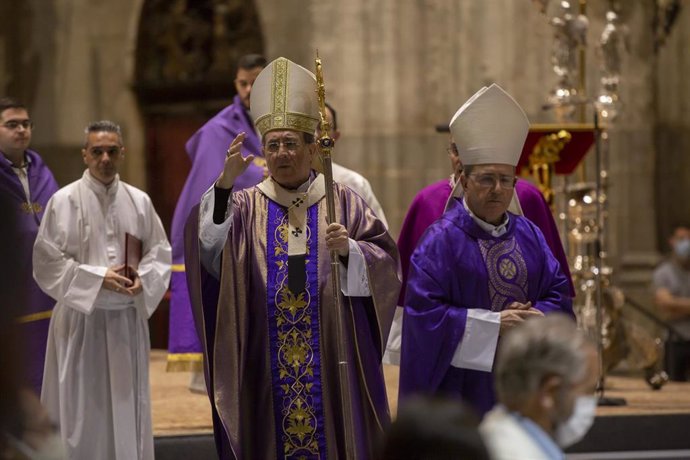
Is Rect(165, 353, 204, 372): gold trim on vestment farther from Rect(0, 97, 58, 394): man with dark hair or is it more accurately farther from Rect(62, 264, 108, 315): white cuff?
Rect(62, 264, 108, 315): white cuff

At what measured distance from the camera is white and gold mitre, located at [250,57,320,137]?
17.8 ft

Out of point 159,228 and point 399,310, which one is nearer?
point 399,310

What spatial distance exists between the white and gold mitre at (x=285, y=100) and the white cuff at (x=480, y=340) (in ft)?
3.59

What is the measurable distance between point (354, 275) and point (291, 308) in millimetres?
316

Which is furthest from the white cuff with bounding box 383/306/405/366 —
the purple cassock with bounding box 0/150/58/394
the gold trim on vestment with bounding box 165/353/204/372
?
the gold trim on vestment with bounding box 165/353/204/372

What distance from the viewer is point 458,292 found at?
498 centimetres

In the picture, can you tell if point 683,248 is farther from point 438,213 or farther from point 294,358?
point 294,358

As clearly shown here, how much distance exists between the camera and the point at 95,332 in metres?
6.57

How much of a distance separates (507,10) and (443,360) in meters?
6.40

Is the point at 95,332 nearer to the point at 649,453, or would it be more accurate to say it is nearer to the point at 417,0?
the point at 649,453

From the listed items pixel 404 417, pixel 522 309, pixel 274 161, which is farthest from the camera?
pixel 274 161

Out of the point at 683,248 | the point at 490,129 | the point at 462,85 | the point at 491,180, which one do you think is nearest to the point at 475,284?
the point at 491,180

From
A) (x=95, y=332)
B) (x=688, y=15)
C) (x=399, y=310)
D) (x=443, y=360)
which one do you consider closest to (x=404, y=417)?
(x=443, y=360)

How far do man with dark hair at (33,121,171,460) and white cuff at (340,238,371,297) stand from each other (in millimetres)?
1550
